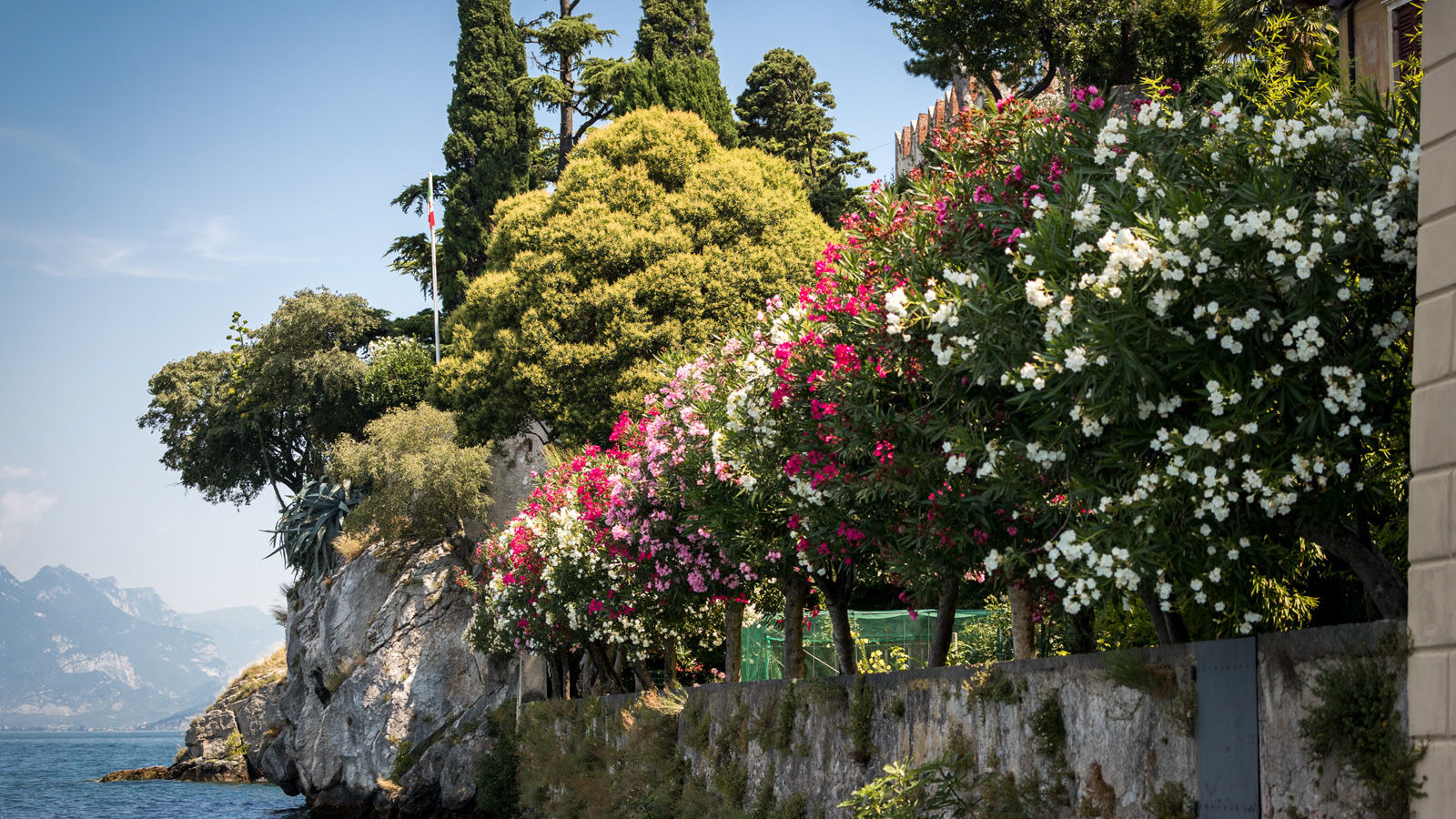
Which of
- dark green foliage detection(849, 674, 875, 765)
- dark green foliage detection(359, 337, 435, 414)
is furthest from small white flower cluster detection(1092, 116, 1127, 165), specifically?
dark green foliage detection(359, 337, 435, 414)

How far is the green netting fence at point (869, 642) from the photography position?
18.2 m

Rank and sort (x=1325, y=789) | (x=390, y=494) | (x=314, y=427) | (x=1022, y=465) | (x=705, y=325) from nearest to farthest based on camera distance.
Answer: (x=1325, y=789)
(x=1022, y=465)
(x=705, y=325)
(x=390, y=494)
(x=314, y=427)

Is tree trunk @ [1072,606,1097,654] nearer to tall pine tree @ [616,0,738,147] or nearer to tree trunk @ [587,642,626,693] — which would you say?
tree trunk @ [587,642,626,693]

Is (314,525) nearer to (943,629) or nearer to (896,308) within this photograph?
(943,629)

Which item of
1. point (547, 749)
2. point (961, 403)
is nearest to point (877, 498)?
point (961, 403)

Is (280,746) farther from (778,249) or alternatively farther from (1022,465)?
(1022,465)

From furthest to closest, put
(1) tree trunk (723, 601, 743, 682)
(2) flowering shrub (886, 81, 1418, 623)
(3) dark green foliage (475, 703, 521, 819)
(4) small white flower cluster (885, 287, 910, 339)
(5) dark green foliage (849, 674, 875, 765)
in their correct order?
1. (3) dark green foliage (475, 703, 521, 819)
2. (1) tree trunk (723, 601, 743, 682)
3. (5) dark green foliage (849, 674, 875, 765)
4. (4) small white flower cluster (885, 287, 910, 339)
5. (2) flowering shrub (886, 81, 1418, 623)

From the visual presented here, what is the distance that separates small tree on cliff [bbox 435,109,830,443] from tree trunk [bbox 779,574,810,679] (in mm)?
12050

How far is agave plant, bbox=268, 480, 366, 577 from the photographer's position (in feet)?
120

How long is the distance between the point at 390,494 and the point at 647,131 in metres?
12.0

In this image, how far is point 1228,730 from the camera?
6.85 metres

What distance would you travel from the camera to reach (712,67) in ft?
122

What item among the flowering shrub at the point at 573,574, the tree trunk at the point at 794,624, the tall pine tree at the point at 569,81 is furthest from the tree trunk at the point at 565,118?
the tree trunk at the point at 794,624

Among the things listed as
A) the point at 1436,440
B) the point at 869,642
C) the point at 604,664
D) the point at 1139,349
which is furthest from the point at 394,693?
the point at 1436,440
